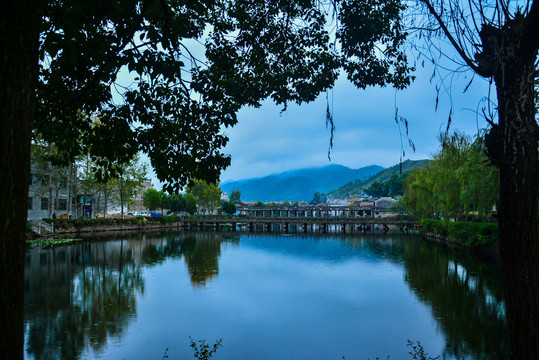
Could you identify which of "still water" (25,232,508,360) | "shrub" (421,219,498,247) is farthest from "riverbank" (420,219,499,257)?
"still water" (25,232,508,360)

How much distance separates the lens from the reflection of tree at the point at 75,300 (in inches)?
520

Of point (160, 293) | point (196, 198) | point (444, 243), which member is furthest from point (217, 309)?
point (196, 198)

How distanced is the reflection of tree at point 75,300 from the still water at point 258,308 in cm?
5

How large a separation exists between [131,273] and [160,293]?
6.55 meters

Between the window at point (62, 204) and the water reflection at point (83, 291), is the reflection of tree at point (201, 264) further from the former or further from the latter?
the window at point (62, 204)

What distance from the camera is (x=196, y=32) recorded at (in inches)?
311

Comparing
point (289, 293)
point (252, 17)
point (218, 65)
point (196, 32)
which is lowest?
point (289, 293)

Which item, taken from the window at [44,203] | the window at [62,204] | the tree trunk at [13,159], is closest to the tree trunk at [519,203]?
the tree trunk at [13,159]

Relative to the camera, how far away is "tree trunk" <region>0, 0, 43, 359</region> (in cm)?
301

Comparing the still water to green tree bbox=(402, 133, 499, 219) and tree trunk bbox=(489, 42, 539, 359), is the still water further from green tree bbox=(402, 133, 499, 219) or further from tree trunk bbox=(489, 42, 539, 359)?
tree trunk bbox=(489, 42, 539, 359)

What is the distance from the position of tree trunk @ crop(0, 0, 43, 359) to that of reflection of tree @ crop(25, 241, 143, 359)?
1050 cm

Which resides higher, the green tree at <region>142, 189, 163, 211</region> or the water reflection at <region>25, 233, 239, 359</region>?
the green tree at <region>142, 189, 163, 211</region>

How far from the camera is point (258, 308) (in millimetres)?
19031

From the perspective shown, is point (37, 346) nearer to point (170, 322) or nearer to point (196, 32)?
point (170, 322)
